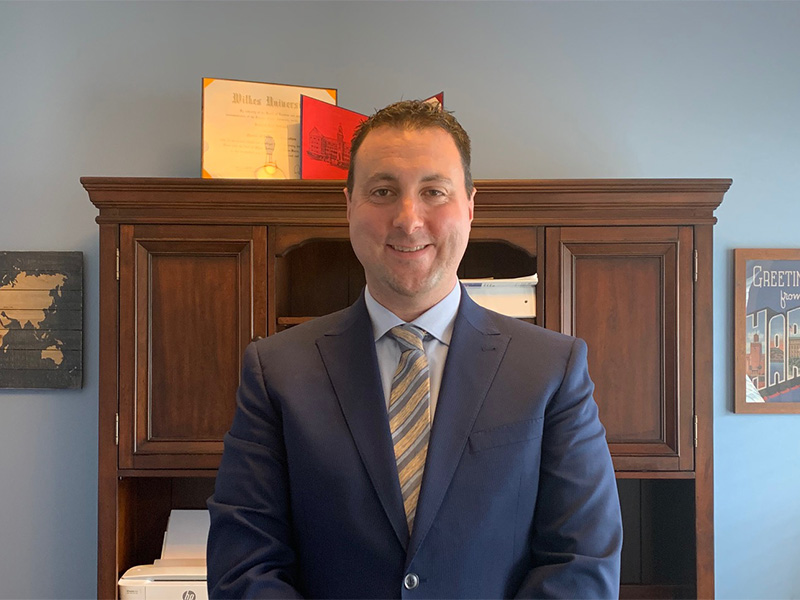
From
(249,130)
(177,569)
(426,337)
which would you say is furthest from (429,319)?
(177,569)

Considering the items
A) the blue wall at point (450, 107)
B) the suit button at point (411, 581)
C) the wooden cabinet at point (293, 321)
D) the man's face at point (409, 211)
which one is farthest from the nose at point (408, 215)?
the blue wall at point (450, 107)

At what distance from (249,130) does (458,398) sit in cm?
116

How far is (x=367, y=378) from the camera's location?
1129mm

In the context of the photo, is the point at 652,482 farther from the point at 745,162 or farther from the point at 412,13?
the point at 412,13

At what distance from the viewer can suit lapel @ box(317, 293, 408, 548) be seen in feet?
3.42

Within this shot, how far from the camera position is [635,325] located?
5.85 feet

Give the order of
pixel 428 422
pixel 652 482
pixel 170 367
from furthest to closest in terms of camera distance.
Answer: pixel 652 482 < pixel 170 367 < pixel 428 422

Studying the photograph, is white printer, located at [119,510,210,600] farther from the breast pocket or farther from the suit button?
the breast pocket

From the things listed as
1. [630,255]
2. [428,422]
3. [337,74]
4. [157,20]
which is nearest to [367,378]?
[428,422]

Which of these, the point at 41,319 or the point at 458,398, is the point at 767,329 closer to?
the point at 458,398

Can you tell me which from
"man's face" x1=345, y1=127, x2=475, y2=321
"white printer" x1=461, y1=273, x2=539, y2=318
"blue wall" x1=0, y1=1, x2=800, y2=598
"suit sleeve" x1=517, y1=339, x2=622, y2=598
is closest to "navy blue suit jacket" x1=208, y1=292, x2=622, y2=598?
"suit sleeve" x1=517, y1=339, x2=622, y2=598

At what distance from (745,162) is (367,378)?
171 centimetres

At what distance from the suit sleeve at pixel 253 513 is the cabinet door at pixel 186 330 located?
2.20 feet

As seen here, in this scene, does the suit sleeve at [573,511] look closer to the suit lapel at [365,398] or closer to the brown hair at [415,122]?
the suit lapel at [365,398]
